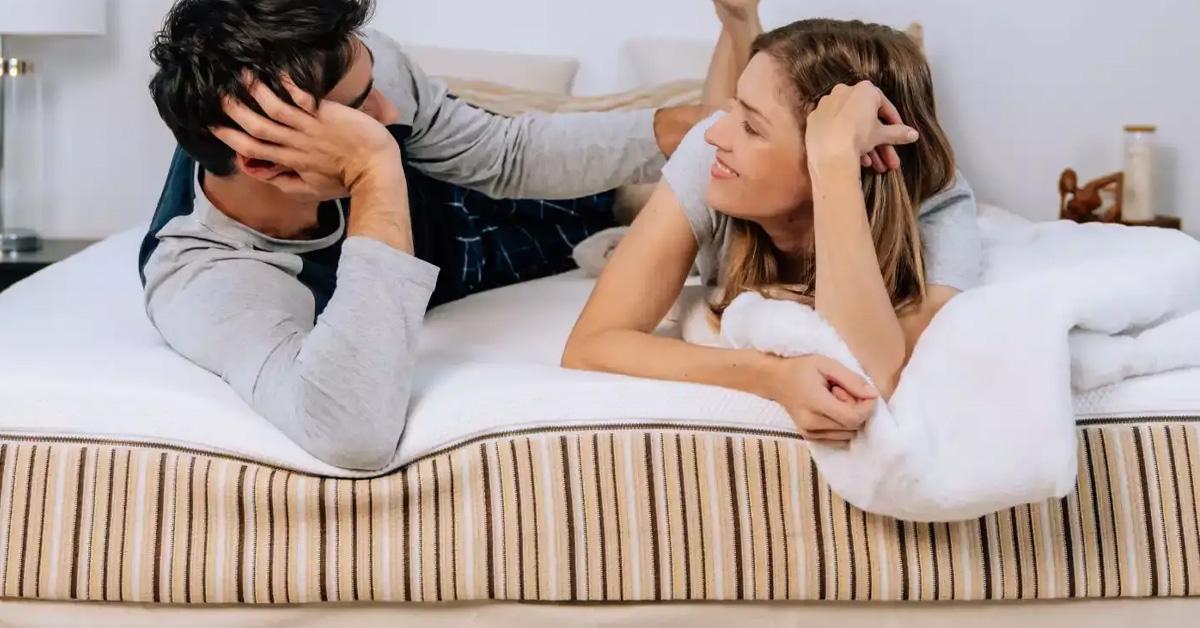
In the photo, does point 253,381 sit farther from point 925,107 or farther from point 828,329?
point 925,107

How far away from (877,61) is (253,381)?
769 millimetres

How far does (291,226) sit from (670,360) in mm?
550

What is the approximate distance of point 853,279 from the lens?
1.29 m

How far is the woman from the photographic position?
1.29 m

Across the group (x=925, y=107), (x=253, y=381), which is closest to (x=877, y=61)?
(x=925, y=107)

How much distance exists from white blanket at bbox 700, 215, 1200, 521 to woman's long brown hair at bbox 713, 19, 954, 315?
0.15 metres

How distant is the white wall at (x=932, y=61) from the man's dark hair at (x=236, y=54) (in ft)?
5.73

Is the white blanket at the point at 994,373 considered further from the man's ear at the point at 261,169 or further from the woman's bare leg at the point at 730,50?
the woman's bare leg at the point at 730,50

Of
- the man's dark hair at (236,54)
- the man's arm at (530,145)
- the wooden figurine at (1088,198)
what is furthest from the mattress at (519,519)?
the wooden figurine at (1088,198)

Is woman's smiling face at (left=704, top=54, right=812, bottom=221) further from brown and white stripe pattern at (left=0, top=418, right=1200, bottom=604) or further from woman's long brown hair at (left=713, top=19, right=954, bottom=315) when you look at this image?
brown and white stripe pattern at (left=0, top=418, right=1200, bottom=604)

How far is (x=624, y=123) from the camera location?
192cm

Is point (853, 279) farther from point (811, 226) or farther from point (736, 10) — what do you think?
point (736, 10)

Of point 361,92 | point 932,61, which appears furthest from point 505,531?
point 932,61

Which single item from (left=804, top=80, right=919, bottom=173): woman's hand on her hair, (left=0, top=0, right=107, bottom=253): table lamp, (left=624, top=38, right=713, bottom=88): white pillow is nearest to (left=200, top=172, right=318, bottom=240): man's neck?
(left=804, top=80, right=919, bottom=173): woman's hand on her hair
